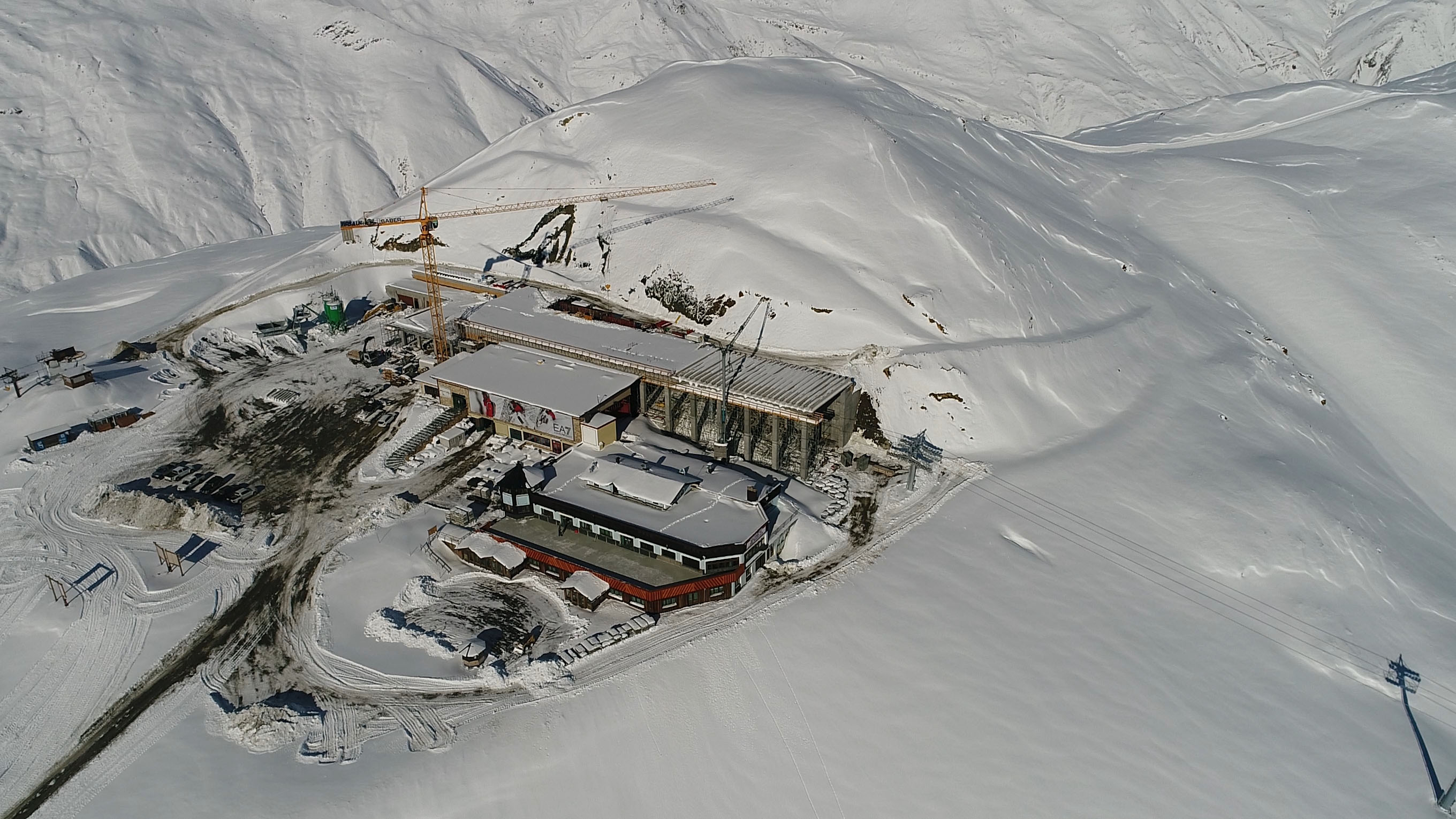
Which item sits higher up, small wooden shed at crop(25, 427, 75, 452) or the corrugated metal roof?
the corrugated metal roof

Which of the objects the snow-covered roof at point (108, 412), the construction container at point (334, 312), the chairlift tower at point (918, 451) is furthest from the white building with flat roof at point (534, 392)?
the snow-covered roof at point (108, 412)

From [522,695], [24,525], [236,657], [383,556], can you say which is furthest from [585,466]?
[24,525]

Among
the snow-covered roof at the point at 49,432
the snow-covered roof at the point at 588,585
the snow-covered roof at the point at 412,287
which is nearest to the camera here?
the snow-covered roof at the point at 588,585

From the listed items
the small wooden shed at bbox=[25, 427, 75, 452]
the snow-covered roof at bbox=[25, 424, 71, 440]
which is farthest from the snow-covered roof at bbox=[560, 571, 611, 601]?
the snow-covered roof at bbox=[25, 424, 71, 440]

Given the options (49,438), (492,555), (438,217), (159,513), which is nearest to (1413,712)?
(492,555)

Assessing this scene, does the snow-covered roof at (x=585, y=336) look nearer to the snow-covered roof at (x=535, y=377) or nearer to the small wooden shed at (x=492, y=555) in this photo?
the snow-covered roof at (x=535, y=377)

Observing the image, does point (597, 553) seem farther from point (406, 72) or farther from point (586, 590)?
point (406, 72)

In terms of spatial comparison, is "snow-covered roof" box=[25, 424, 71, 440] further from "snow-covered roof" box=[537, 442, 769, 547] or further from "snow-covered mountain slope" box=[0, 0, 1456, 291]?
"snow-covered mountain slope" box=[0, 0, 1456, 291]

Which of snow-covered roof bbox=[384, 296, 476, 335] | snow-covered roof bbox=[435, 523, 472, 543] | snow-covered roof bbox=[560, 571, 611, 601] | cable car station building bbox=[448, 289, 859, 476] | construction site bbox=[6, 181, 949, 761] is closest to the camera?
construction site bbox=[6, 181, 949, 761]
